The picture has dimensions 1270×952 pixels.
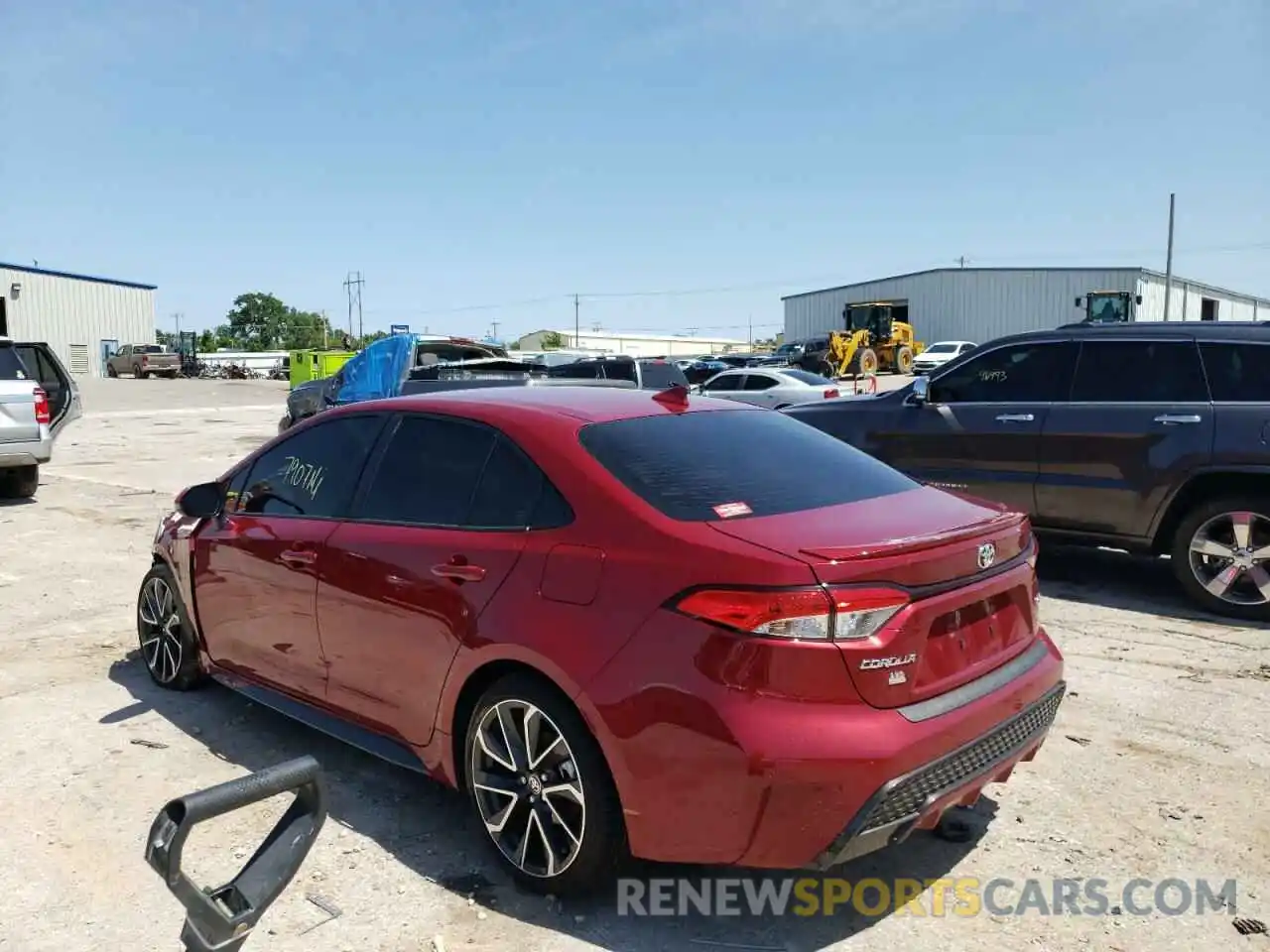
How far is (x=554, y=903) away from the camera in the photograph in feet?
10.3

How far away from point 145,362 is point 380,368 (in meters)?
39.2

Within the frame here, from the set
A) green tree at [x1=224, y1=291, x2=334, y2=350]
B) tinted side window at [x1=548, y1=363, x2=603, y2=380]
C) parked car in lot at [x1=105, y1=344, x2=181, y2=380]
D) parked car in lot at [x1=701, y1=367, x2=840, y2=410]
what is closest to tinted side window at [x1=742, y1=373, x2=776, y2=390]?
parked car in lot at [x1=701, y1=367, x2=840, y2=410]

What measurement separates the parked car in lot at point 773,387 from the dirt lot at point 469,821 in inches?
498

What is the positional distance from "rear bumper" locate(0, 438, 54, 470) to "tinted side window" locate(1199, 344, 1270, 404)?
11.0m

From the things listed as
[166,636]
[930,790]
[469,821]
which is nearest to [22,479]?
[166,636]

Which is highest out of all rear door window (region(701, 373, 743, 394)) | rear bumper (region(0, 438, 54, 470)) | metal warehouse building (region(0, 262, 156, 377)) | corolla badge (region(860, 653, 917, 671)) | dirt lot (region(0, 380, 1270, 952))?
metal warehouse building (region(0, 262, 156, 377))

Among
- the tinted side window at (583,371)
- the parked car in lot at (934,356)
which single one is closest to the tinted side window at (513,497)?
the tinted side window at (583,371)

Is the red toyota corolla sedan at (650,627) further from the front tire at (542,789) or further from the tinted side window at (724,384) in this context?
the tinted side window at (724,384)

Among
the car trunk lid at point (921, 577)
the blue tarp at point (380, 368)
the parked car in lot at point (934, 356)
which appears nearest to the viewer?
the car trunk lid at point (921, 577)

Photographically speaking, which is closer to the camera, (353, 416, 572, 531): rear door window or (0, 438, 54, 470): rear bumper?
(353, 416, 572, 531): rear door window

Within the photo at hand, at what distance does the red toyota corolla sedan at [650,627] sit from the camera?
2.70 m

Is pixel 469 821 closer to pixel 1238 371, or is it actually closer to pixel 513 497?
pixel 513 497

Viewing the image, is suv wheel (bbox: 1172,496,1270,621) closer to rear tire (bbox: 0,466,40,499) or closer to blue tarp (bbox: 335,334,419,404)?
rear tire (bbox: 0,466,40,499)

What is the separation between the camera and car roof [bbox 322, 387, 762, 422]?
11.9 ft
